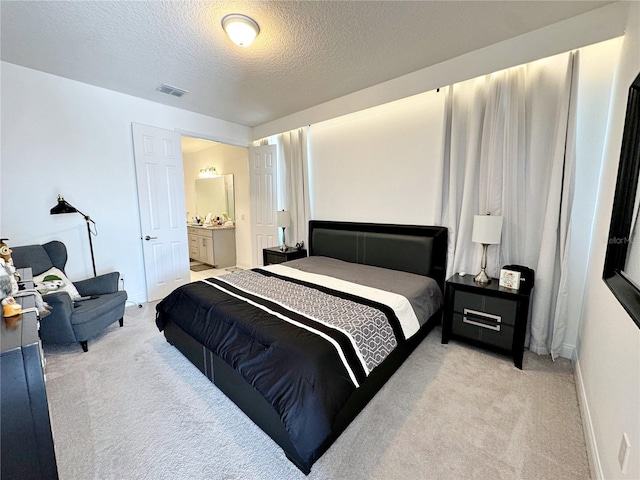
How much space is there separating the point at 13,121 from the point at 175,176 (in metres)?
1.64

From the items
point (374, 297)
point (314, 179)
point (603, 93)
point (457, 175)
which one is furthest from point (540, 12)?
point (314, 179)

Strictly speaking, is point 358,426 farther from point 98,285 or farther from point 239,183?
point 239,183

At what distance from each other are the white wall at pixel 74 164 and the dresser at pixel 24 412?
9.28ft

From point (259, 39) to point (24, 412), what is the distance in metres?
2.80

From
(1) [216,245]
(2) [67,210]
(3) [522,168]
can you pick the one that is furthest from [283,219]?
(3) [522,168]

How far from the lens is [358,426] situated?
1.74 meters

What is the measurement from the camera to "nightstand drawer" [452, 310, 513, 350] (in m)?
2.36

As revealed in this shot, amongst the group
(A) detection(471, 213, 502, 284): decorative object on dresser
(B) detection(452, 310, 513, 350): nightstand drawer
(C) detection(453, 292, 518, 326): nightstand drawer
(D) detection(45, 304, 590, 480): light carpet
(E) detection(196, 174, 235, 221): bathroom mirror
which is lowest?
(D) detection(45, 304, 590, 480): light carpet

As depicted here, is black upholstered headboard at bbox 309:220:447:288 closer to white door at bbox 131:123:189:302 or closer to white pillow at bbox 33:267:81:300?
white door at bbox 131:123:189:302

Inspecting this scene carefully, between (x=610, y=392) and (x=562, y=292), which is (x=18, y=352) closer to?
(x=610, y=392)

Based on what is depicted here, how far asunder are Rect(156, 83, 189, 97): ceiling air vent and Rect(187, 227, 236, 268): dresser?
9.03 feet

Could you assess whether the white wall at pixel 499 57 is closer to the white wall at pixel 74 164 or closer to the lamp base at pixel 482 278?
the lamp base at pixel 482 278

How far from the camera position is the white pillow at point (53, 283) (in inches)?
100

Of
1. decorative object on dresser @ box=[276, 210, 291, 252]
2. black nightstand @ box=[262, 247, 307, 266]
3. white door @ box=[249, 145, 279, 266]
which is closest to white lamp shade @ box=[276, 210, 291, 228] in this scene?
decorative object on dresser @ box=[276, 210, 291, 252]
